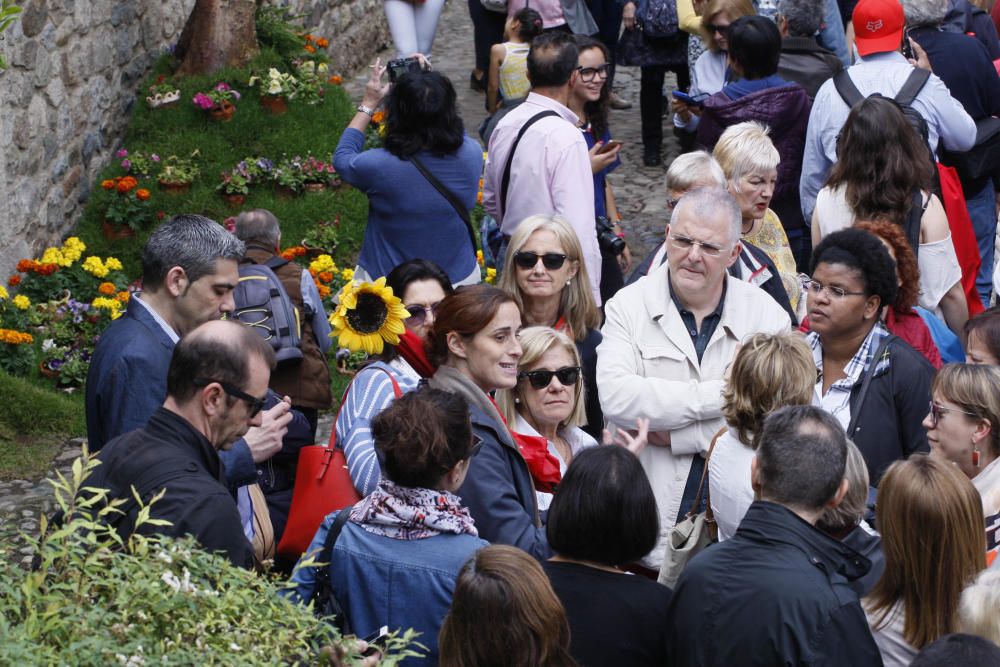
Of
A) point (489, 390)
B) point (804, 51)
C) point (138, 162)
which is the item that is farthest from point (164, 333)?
point (138, 162)

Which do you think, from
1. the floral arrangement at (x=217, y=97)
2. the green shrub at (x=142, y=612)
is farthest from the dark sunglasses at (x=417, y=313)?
the floral arrangement at (x=217, y=97)

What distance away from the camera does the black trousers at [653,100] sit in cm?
1017

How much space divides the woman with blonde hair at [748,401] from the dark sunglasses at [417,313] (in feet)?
3.91

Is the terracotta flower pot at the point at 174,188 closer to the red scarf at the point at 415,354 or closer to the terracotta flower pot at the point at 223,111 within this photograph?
the terracotta flower pot at the point at 223,111

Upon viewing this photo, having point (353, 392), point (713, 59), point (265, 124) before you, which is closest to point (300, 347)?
point (353, 392)

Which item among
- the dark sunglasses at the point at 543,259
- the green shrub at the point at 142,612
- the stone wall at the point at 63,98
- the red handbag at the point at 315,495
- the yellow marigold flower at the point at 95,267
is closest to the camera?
the green shrub at the point at 142,612

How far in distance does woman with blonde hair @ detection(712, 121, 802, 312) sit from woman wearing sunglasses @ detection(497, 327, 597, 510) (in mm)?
1369

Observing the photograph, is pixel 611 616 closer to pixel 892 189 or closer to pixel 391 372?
pixel 391 372

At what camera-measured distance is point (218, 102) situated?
9703 mm

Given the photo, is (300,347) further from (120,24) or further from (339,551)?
(120,24)

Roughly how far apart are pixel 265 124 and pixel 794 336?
676 centimetres

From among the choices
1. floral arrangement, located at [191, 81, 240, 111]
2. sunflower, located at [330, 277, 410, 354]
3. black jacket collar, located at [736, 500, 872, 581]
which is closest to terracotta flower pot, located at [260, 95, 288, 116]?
floral arrangement, located at [191, 81, 240, 111]

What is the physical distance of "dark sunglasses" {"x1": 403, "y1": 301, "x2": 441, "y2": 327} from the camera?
14.8 ft

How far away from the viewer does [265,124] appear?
9852mm
